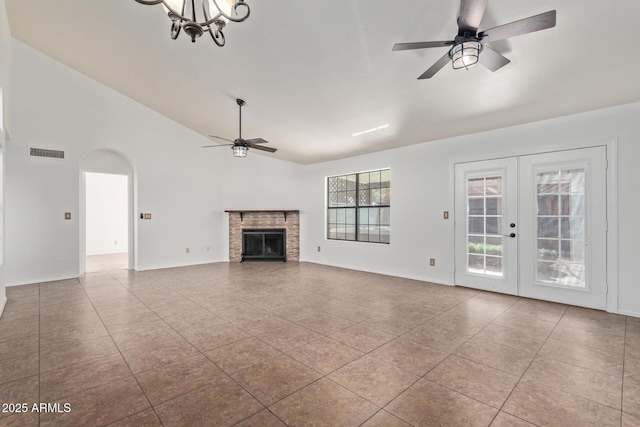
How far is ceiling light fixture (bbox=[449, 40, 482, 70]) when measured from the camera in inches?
84.5

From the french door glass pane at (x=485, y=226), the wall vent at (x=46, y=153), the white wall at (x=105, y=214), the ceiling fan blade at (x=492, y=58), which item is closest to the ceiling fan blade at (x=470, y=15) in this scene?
the ceiling fan blade at (x=492, y=58)

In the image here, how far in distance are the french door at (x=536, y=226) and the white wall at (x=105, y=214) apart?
9050 mm

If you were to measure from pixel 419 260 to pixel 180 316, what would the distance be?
4115 mm

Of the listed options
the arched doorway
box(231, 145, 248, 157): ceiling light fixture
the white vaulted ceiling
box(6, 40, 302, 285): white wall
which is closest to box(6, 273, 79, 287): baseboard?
box(6, 40, 302, 285): white wall

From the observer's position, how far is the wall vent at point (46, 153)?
5090mm

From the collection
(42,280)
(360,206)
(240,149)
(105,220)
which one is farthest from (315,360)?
(105,220)

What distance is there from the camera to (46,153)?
5207 millimetres

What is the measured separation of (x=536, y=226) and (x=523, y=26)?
3223mm

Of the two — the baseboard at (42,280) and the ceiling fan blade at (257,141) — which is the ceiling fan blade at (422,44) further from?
the baseboard at (42,280)

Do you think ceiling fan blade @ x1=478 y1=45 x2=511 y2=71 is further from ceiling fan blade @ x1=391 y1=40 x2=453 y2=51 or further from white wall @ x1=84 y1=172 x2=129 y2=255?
white wall @ x1=84 y1=172 x2=129 y2=255

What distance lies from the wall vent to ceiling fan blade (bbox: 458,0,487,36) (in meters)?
6.66

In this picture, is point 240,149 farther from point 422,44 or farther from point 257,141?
point 422,44

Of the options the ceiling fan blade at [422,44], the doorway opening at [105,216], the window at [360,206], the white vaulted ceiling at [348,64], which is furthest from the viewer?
the doorway opening at [105,216]

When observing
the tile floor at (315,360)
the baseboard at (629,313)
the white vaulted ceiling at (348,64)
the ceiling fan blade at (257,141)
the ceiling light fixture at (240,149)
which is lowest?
the tile floor at (315,360)
